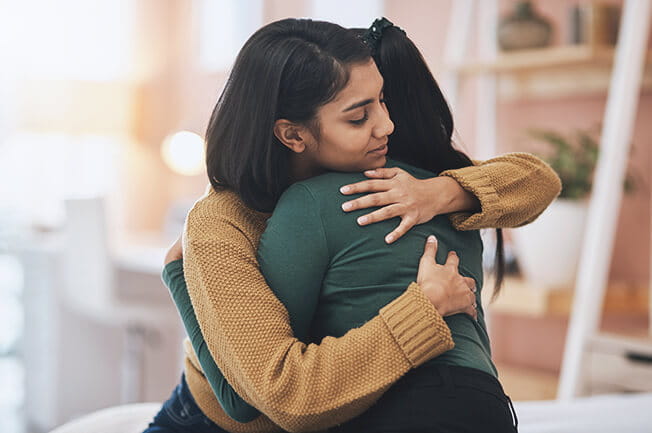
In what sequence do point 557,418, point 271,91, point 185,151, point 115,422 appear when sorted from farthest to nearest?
1. point 185,151
2. point 557,418
3. point 115,422
4. point 271,91

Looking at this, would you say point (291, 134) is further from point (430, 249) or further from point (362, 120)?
point (430, 249)

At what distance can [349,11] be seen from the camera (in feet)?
10.9

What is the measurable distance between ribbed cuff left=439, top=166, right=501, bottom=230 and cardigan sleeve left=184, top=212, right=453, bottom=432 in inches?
7.8

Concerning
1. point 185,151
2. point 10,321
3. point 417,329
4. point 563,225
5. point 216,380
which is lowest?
point 10,321

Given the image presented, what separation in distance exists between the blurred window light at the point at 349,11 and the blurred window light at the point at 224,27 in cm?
47

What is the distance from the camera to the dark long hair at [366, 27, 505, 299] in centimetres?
113

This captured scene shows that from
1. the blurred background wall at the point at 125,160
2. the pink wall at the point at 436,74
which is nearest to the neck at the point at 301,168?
the pink wall at the point at 436,74

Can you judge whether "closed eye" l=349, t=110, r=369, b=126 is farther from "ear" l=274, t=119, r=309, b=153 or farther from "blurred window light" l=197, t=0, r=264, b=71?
"blurred window light" l=197, t=0, r=264, b=71

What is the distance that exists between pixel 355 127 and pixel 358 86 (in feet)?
0.17

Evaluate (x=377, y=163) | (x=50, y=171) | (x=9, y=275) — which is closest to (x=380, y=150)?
(x=377, y=163)

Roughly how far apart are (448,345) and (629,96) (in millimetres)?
1508

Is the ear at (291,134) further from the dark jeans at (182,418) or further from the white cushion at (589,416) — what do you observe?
the white cushion at (589,416)

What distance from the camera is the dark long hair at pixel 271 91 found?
961mm

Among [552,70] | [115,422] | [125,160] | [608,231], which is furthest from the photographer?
[125,160]
